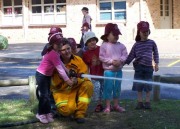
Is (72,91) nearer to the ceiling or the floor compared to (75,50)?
nearer to the floor

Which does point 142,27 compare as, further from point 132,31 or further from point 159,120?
point 132,31

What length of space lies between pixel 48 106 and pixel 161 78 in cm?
219

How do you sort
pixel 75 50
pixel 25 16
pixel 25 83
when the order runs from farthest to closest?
pixel 25 16 < pixel 25 83 < pixel 75 50

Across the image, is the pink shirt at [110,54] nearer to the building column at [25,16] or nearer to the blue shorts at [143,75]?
the blue shorts at [143,75]

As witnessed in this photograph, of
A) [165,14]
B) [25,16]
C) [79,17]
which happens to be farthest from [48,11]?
[165,14]

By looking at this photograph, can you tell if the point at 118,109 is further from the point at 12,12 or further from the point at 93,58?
the point at 12,12

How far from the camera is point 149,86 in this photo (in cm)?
710

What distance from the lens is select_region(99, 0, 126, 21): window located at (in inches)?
1085

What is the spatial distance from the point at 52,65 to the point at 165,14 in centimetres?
2365

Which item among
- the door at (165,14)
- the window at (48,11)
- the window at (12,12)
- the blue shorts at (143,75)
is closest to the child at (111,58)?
the blue shorts at (143,75)

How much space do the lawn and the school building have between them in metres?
18.1

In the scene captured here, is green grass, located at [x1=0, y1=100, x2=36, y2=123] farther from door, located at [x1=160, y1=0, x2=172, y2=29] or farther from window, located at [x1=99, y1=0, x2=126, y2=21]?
door, located at [x1=160, y1=0, x2=172, y2=29]

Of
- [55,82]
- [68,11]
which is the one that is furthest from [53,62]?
[68,11]

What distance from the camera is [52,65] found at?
636 cm
